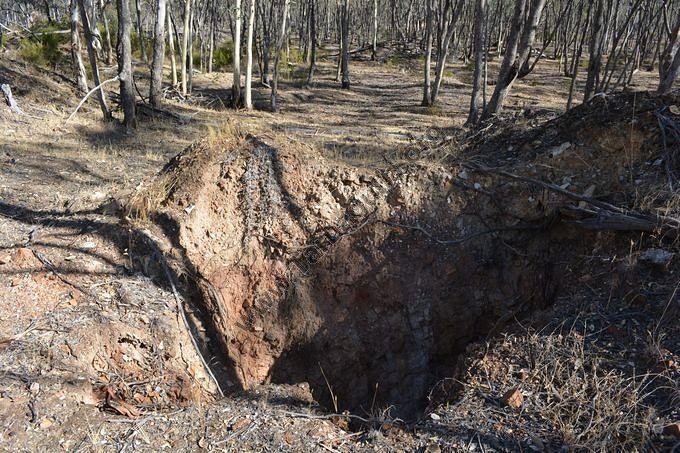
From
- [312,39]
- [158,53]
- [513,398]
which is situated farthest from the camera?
[312,39]

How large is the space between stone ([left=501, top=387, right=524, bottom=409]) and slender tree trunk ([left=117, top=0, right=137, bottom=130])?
8.94 metres

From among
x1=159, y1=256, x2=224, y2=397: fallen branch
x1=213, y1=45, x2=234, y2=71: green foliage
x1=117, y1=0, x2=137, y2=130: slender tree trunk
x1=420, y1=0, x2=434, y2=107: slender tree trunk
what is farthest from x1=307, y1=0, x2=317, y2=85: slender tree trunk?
x1=159, y1=256, x2=224, y2=397: fallen branch

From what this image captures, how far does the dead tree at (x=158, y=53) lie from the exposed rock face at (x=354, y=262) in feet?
21.9

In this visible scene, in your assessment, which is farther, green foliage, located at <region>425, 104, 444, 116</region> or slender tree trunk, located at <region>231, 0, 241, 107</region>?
green foliage, located at <region>425, 104, 444, 116</region>

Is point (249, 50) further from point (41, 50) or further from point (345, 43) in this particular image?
point (41, 50)

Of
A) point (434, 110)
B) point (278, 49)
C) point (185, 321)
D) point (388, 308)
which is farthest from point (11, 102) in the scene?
point (434, 110)

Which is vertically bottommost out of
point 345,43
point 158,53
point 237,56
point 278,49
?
point 158,53

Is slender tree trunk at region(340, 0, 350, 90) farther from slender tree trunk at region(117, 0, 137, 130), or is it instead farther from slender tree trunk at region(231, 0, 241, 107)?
slender tree trunk at region(117, 0, 137, 130)

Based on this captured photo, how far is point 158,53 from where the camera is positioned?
1110 cm

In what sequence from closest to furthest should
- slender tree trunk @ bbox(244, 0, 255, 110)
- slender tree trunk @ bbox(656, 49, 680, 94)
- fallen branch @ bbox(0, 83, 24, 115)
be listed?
slender tree trunk @ bbox(656, 49, 680, 94) < fallen branch @ bbox(0, 83, 24, 115) < slender tree trunk @ bbox(244, 0, 255, 110)

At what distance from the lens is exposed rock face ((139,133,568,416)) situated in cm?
523

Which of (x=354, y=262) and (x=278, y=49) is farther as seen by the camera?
(x=278, y=49)

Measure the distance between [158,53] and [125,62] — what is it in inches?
79.4

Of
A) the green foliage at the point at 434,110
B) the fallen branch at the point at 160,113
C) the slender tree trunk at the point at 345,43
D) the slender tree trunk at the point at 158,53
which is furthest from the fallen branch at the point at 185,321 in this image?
the slender tree trunk at the point at 345,43
